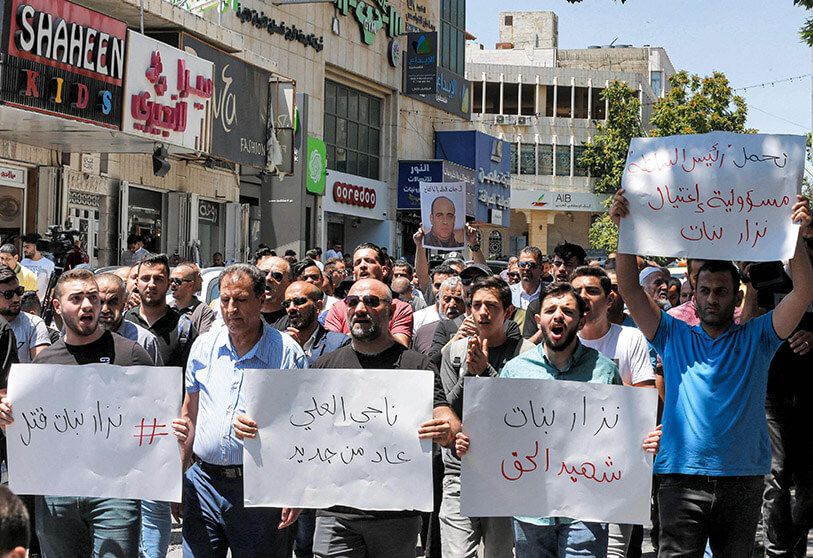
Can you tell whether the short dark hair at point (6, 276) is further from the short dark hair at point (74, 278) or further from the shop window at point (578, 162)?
the shop window at point (578, 162)

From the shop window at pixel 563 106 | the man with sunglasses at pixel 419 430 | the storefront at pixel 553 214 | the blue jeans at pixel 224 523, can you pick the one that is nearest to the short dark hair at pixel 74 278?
the blue jeans at pixel 224 523

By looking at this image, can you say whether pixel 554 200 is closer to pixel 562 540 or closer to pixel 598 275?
pixel 598 275

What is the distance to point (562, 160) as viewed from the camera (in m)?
65.2

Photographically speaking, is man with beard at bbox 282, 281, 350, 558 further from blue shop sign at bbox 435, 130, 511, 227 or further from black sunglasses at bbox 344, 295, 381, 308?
blue shop sign at bbox 435, 130, 511, 227

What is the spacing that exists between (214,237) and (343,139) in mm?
10915

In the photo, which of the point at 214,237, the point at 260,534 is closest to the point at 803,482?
the point at 260,534

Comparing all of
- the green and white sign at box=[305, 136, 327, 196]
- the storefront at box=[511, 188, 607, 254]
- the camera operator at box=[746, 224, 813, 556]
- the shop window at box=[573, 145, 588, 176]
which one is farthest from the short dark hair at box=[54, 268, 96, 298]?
the shop window at box=[573, 145, 588, 176]

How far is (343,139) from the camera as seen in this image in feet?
128

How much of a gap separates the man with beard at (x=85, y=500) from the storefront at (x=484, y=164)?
41.2 m

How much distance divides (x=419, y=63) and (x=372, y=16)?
156 inches

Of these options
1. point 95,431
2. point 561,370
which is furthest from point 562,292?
point 95,431

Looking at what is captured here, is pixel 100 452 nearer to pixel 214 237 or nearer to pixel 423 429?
pixel 423 429

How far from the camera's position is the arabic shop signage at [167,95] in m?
19.8

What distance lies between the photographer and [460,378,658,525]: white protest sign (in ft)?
17.1
